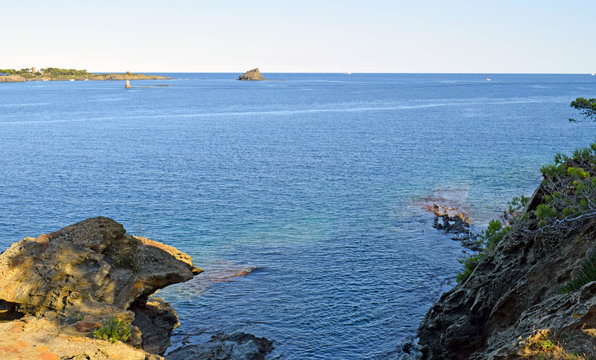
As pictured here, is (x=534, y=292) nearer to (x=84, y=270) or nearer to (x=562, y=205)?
(x=562, y=205)

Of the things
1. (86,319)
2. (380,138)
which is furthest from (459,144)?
(86,319)

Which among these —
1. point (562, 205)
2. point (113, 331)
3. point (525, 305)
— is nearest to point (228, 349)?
point (113, 331)

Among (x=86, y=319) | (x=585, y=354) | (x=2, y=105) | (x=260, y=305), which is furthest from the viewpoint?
(x=2, y=105)

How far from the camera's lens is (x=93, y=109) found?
571 ft

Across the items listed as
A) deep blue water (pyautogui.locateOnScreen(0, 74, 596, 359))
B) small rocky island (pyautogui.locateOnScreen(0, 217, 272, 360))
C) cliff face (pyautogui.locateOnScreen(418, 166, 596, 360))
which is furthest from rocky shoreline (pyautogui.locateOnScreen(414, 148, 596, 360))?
small rocky island (pyautogui.locateOnScreen(0, 217, 272, 360))

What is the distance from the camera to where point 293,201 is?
6028 cm

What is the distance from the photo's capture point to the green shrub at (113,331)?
20.3 meters

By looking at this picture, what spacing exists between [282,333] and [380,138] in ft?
265

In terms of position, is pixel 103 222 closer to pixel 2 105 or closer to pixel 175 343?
pixel 175 343

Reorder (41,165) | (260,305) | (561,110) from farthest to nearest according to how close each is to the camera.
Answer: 1. (561,110)
2. (41,165)
3. (260,305)

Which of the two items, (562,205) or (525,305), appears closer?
(525,305)

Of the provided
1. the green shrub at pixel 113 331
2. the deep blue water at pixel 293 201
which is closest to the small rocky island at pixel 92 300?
the green shrub at pixel 113 331

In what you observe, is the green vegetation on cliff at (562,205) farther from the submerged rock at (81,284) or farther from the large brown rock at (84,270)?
the large brown rock at (84,270)

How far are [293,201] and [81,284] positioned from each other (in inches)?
1473
